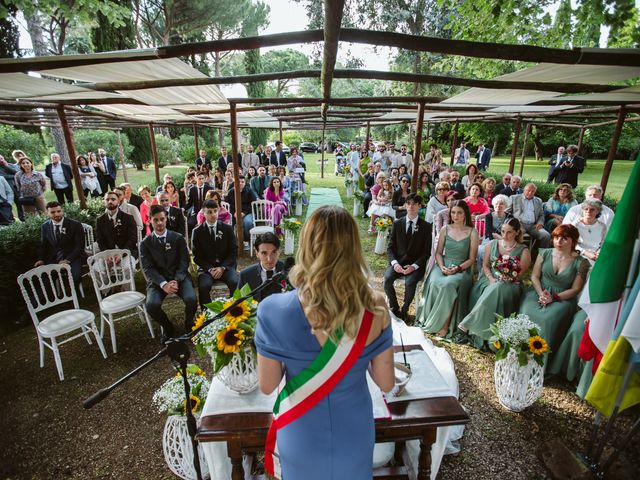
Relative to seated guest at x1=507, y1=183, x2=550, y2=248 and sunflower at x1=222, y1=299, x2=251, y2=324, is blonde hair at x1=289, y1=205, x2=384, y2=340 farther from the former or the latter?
seated guest at x1=507, y1=183, x2=550, y2=248

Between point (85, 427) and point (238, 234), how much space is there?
14.9ft

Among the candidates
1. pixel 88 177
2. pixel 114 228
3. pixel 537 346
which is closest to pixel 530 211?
pixel 537 346

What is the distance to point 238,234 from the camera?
732 cm

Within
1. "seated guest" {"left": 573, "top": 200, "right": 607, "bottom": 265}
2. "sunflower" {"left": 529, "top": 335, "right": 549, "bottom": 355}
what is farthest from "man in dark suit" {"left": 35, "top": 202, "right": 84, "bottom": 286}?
"seated guest" {"left": 573, "top": 200, "right": 607, "bottom": 265}

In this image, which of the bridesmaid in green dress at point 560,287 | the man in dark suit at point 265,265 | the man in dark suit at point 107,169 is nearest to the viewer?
the man in dark suit at point 265,265

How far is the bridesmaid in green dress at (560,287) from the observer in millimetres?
3771

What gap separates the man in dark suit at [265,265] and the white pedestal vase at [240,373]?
135 cm

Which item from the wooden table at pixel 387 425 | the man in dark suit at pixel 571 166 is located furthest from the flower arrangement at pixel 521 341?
the man in dark suit at pixel 571 166

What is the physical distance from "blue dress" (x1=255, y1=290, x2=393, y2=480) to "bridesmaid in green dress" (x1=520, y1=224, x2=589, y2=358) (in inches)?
126

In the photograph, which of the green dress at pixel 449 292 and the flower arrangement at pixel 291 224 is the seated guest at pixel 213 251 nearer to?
the flower arrangement at pixel 291 224

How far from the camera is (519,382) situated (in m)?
3.21

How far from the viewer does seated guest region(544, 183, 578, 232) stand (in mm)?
6777

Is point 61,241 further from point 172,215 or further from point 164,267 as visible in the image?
point 164,267

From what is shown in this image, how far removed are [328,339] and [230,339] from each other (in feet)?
2.97
